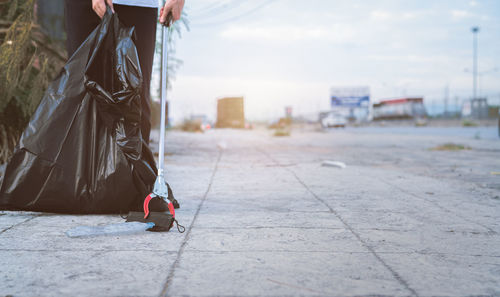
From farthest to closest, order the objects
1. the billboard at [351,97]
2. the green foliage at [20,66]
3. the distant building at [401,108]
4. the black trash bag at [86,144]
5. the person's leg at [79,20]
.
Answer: the billboard at [351,97] < the distant building at [401,108] < the green foliage at [20,66] < the person's leg at [79,20] < the black trash bag at [86,144]

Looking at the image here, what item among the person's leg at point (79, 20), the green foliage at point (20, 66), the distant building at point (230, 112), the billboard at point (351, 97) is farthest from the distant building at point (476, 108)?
the person's leg at point (79, 20)

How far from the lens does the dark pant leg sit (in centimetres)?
261

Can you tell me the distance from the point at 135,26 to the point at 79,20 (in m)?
0.34

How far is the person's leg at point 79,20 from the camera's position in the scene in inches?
103

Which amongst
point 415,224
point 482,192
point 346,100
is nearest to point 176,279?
point 415,224

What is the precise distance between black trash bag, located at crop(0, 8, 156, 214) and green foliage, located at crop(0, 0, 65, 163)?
187 cm

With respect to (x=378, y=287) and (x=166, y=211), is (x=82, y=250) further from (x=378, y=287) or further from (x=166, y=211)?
(x=378, y=287)

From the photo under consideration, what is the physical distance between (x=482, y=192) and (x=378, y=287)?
3.20 meters

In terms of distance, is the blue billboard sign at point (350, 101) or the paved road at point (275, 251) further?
the blue billboard sign at point (350, 101)

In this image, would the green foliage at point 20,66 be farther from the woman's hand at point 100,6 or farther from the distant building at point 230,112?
the distant building at point 230,112

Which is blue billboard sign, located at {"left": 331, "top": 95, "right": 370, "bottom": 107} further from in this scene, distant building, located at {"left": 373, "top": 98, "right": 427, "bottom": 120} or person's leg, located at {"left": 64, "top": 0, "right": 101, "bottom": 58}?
person's leg, located at {"left": 64, "top": 0, "right": 101, "bottom": 58}

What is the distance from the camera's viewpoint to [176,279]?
1.55 meters

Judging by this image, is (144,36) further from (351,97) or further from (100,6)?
(351,97)

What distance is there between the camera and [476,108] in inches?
2200
